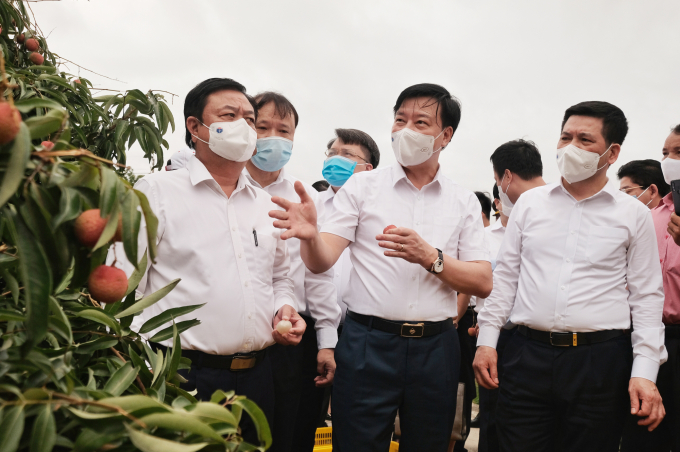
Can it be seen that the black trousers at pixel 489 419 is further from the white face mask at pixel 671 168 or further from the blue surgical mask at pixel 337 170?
the blue surgical mask at pixel 337 170

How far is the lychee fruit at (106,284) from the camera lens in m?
0.79

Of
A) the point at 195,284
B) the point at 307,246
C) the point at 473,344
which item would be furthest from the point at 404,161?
the point at 473,344

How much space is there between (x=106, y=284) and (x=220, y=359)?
1.28m

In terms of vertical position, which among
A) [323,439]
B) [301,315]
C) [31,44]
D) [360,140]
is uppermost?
[31,44]

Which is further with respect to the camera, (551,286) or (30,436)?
(551,286)

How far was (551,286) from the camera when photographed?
2.50 meters

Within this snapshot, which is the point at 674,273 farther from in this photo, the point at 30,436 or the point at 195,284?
the point at 30,436

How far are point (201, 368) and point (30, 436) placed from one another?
130cm

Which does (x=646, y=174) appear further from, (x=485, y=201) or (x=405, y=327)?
(x=405, y=327)

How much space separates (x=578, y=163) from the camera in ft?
8.51

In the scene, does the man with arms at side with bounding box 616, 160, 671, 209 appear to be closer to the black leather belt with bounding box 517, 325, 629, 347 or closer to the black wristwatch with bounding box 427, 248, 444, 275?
the black leather belt with bounding box 517, 325, 629, 347

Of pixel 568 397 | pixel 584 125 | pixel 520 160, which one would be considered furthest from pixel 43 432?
pixel 520 160

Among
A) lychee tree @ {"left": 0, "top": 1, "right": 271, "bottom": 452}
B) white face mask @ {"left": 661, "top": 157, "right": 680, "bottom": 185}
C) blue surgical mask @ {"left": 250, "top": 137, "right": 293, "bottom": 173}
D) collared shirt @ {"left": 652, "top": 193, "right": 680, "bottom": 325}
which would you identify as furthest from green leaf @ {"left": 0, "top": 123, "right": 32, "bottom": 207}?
white face mask @ {"left": 661, "top": 157, "right": 680, "bottom": 185}

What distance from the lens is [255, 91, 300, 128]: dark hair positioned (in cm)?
293
